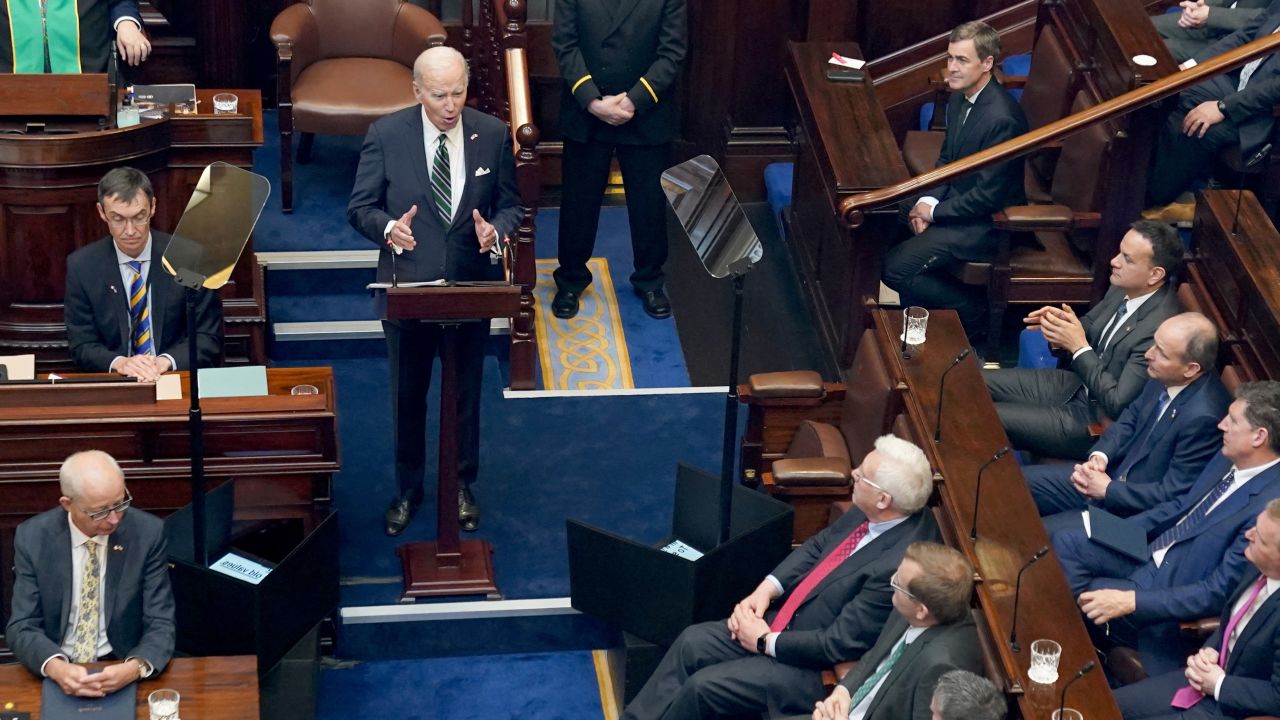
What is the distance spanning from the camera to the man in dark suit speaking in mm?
5711

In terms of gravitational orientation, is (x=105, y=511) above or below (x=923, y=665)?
above

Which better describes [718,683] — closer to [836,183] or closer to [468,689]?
[468,689]

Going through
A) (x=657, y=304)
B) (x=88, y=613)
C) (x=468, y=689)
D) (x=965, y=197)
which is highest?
(x=965, y=197)

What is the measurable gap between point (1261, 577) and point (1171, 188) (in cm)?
230

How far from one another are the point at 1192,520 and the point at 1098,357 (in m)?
0.85

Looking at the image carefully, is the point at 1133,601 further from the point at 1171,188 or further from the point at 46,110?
the point at 46,110

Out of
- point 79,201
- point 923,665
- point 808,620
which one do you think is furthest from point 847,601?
point 79,201

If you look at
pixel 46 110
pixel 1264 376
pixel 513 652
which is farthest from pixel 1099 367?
pixel 46 110

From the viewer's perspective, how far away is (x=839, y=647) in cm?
502

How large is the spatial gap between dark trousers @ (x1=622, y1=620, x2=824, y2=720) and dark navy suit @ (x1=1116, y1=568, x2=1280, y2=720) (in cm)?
91

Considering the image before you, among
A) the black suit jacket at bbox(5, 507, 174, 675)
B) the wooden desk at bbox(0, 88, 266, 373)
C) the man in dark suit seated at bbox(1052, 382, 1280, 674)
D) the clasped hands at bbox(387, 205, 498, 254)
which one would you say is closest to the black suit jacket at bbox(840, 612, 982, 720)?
the man in dark suit seated at bbox(1052, 382, 1280, 674)

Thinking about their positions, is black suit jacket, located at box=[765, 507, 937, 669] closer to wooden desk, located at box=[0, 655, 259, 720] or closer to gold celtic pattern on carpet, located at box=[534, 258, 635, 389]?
wooden desk, located at box=[0, 655, 259, 720]

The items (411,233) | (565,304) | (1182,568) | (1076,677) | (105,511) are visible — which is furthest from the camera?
(565,304)

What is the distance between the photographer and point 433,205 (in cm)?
576
